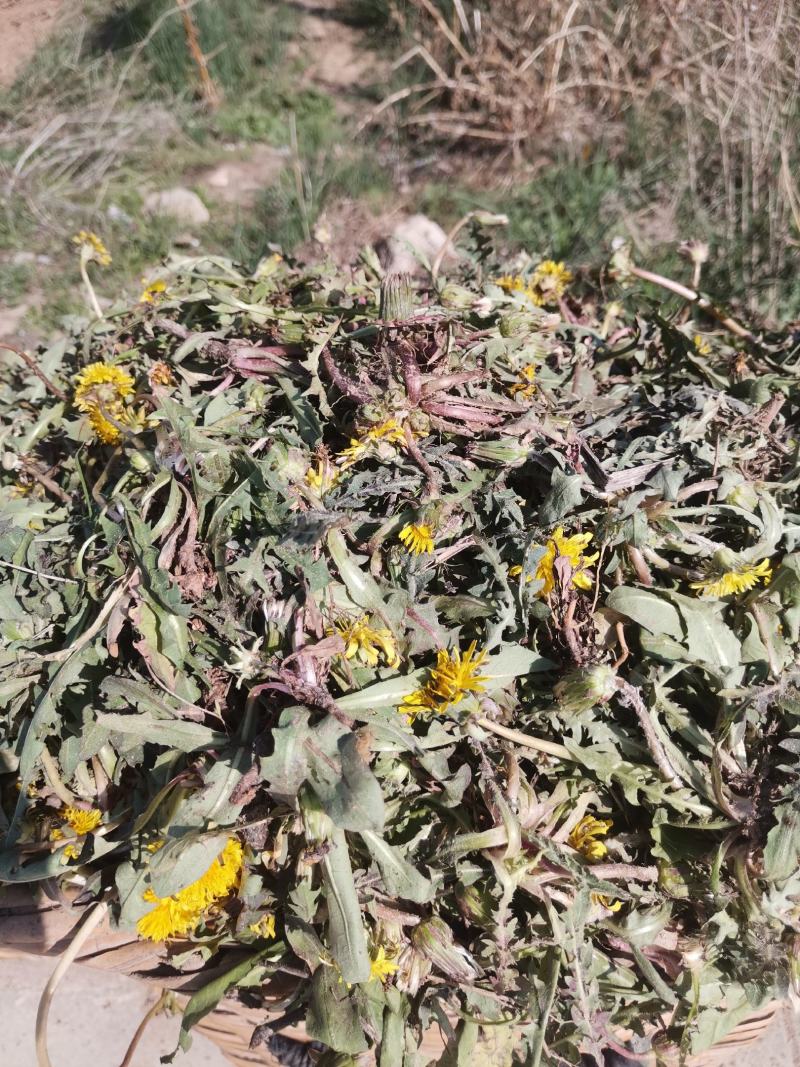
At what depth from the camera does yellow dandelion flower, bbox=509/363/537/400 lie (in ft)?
4.53

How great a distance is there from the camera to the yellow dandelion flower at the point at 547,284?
181 centimetres

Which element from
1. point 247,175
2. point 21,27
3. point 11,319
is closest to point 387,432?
point 21,27

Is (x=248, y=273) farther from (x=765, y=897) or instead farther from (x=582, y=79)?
(x=582, y=79)

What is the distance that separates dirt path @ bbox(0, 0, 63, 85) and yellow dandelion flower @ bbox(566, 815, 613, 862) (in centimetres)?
200

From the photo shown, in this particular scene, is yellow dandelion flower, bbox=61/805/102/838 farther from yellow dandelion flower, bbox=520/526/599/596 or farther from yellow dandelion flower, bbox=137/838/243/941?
yellow dandelion flower, bbox=520/526/599/596

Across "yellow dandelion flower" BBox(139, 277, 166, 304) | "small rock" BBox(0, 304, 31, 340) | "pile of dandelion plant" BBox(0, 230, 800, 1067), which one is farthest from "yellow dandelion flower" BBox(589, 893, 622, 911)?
"small rock" BBox(0, 304, 31, 340)

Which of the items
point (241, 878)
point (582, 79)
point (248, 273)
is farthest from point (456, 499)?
point (582, 79)

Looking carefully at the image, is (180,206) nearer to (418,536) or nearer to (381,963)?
(418,536)

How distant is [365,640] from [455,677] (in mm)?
150

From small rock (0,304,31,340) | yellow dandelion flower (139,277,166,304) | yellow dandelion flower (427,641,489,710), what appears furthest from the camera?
small rock (0,304,31,340)

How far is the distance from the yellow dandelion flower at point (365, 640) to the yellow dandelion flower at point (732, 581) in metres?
0.53

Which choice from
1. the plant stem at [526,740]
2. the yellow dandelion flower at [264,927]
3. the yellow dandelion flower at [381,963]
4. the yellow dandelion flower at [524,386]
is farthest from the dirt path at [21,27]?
the yellow dandelion flower at [381,963]

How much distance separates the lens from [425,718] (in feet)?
4.04

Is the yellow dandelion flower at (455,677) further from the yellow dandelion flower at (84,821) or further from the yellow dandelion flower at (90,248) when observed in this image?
the yellow dandelion flower at (90,248)
